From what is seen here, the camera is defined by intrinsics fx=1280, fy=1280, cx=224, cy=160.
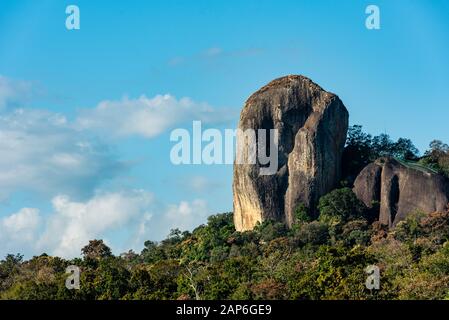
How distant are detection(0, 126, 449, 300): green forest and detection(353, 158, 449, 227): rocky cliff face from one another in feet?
3.25

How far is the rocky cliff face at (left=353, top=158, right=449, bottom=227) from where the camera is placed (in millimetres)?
74125

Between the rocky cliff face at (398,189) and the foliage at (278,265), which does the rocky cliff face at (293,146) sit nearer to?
the foliage at (278,265)

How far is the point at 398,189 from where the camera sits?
2980 inches

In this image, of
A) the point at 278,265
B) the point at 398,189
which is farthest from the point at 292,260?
the point at 398,189

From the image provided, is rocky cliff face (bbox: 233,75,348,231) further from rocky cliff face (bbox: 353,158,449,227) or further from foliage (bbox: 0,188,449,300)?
rocky cliff face (bbox: 353,158,449,227)

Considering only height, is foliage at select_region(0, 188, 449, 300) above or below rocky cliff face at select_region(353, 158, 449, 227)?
below

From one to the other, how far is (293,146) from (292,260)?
50.8 ft

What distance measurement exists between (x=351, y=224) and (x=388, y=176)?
4469 mm

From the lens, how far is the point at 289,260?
64.5m

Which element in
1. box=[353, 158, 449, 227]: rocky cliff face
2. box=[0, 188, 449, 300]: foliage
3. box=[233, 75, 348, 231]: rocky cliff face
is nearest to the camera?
box=[0, 188, 449, 300]: foliage

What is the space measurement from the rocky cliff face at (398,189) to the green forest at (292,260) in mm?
991
